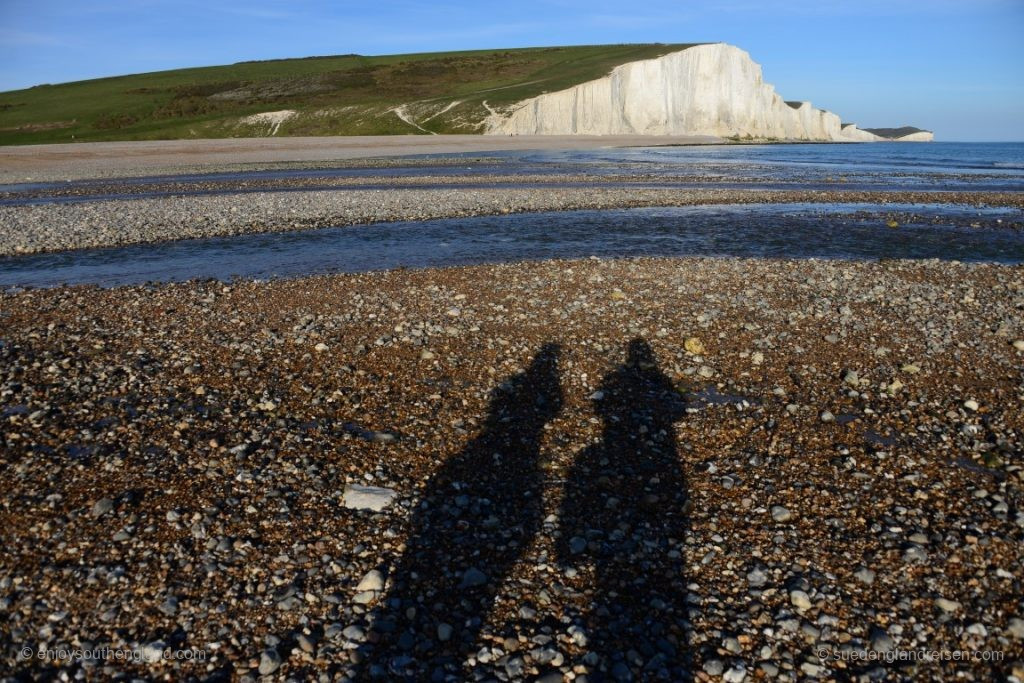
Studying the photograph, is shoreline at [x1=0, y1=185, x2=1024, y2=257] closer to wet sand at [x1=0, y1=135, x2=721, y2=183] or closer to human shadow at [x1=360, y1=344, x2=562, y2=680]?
human shadow at [x1=360, y1=344, x2=562, y2=680]

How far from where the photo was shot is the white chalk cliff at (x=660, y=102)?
119688 millimetres

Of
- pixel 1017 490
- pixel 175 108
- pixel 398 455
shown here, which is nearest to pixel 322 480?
pixel 398 455

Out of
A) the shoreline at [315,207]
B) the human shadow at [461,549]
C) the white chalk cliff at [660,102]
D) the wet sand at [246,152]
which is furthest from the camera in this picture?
the white chalk cliff at [660,102]

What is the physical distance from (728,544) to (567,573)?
1.74 metres

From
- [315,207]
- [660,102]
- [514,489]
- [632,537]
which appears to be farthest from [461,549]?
[660,102]

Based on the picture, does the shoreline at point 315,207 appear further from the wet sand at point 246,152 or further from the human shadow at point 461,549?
the wet sand at point 246,152

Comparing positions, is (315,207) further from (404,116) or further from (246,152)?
(404,116)

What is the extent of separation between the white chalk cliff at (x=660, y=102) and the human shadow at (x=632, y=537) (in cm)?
11462

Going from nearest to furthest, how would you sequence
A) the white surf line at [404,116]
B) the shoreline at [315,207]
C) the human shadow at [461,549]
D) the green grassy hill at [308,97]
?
the human shadow at [461,549], the shoreline at [315,207], the white surf line at [404,116], the green grassy hill at [308,97]

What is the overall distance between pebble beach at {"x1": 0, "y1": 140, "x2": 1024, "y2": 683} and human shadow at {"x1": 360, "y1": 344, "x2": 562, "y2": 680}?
1.3 inches

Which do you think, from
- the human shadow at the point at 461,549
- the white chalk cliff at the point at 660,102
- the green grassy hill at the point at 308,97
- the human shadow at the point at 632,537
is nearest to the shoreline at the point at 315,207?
the human shadow at the point at 461,549

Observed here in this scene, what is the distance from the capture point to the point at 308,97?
145 meters

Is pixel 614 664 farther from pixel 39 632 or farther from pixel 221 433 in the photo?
pixel 221 433

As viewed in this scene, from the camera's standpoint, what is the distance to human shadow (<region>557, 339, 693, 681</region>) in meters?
5.39
